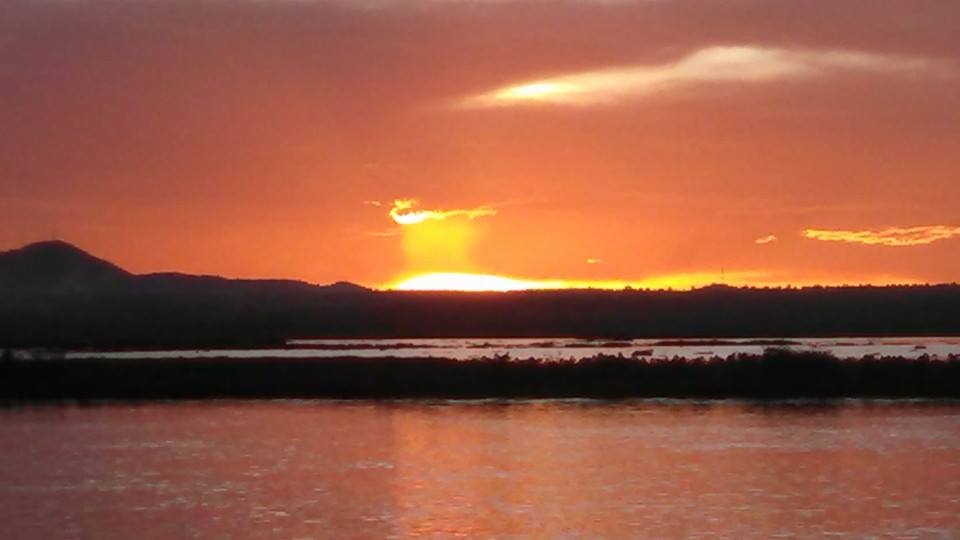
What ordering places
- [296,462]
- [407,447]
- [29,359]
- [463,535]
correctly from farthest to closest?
[29,359]
[407,447]
[296,462]
[463,535]

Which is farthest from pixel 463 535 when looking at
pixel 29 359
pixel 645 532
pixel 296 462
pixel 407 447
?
pixel 29 359

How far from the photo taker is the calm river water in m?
30.8

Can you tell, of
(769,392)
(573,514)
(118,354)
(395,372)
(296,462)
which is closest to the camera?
(573,514)

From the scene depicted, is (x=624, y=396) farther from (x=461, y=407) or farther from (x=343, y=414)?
(x=343, y=414)

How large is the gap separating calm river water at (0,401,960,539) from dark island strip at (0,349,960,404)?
3.70 metres

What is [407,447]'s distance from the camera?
45406 millimetres

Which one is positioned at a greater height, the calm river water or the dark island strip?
the dark island strip

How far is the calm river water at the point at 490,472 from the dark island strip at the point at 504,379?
370 cm

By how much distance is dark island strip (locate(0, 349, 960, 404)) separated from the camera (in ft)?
205

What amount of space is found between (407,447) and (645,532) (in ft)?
54.7

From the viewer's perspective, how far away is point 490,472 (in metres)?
39.7

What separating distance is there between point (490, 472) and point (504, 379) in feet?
89.2

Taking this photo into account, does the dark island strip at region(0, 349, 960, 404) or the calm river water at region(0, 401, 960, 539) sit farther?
the dark island strip at region(0, 349, 960, 404)

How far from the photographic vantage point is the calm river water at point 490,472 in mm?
30828
